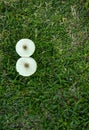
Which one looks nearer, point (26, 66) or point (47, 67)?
point (26, 66)

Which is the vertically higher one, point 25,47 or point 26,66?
point 25,47

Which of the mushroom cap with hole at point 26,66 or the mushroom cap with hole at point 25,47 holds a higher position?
the mushroom cap with hole at point 25,47

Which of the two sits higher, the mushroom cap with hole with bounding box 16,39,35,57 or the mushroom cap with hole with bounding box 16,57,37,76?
the mushroom cap with hole with bounding box 16,39,35,57

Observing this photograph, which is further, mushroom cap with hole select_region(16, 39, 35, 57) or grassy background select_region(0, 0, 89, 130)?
mushroom cap with hole select_region(16, 39, 35, 57)

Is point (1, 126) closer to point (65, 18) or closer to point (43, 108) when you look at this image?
point (43, 108)

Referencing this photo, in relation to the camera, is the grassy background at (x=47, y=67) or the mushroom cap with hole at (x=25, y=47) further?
the mushroom cap with hole at (x=25, y=47)
